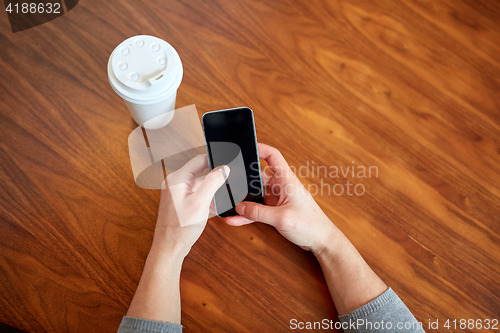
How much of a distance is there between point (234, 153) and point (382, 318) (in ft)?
1.20

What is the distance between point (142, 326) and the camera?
0.44 metres

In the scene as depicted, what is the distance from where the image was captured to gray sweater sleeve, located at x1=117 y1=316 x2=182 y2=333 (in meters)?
0.44

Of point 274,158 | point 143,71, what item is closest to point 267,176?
point 274,158

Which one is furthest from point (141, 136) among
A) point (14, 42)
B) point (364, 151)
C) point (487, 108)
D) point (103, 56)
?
point (487, 108)

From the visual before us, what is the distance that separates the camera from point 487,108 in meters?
0.64

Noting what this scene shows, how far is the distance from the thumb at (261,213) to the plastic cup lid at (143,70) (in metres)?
0.23

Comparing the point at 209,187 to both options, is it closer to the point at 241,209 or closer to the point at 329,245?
the point at 241,209

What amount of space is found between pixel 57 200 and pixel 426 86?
78cm

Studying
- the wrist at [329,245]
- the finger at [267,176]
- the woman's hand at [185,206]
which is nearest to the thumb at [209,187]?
the woman's hand at [185,206]

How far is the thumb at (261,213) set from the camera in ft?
1.64

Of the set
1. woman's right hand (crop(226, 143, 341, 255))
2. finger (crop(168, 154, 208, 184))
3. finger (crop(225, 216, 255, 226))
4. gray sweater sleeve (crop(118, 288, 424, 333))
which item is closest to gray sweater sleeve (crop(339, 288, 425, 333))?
gray sweater sleeve (crop(118, 288, 424, 333))

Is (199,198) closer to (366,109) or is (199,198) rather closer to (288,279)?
(288,279)

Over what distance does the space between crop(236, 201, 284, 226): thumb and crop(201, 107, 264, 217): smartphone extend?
0.10 feet

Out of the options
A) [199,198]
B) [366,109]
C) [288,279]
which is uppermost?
[366,109]
